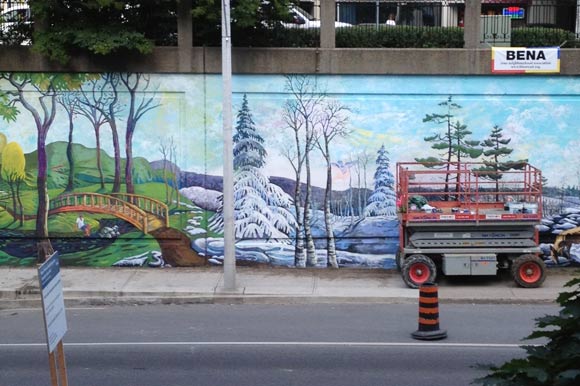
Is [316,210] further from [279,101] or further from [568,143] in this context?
[568,143]

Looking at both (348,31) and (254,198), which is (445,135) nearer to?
(348,31)

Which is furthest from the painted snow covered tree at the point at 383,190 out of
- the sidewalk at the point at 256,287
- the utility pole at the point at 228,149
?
the utility pole at the point at 228,149

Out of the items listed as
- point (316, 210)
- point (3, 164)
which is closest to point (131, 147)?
point (3, 164)

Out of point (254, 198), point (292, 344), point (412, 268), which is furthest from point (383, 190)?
point (292, 344)

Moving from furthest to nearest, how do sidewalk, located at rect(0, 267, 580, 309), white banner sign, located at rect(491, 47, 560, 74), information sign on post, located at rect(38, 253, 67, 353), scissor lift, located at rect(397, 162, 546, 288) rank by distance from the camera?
white banner sign, located at rect(491, 47, 560, 74)
scissor lift, located at rect(397, 162, 546, 288)
sidewalk, located at rect(0, 267, 580, 309)
information sign on post, located at rect(38, 253, 67, 353)

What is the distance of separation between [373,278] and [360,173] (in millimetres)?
2212

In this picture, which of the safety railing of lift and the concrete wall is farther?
the concrete wall

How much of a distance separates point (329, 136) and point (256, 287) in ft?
12.1

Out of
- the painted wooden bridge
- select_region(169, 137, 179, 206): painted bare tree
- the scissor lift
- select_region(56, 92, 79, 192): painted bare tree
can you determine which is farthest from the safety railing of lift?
select_region(56, 92, 79, 192): painted bare tree

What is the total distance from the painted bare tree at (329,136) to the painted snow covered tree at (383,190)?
868 mm

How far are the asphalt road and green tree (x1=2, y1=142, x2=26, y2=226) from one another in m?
3.70

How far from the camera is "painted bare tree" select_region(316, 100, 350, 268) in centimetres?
1692

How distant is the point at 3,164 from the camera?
17062mm

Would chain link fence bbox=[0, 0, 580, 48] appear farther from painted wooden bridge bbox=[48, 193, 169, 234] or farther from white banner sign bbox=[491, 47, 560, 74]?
painted wooden bridge bbox=[48, 193, 169, 234]
